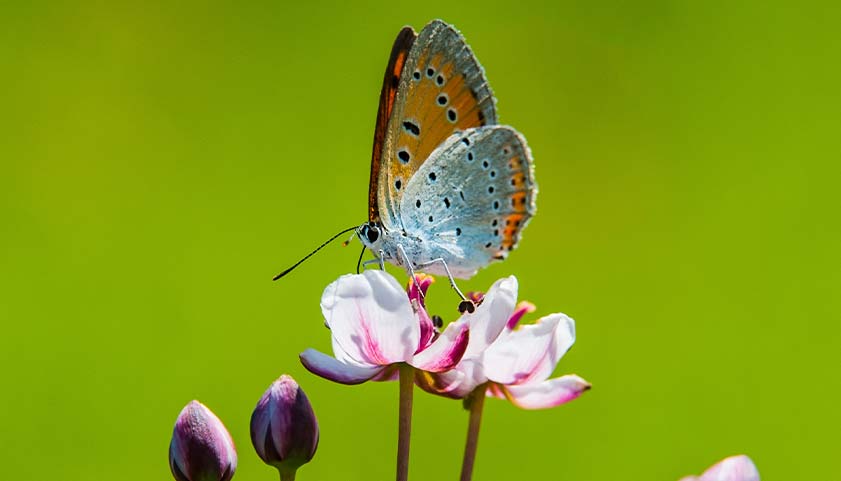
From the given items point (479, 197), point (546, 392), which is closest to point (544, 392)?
point (546, 392)

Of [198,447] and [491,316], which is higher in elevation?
[491,316]

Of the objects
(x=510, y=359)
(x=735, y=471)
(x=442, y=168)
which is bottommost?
(x=735, y=471)

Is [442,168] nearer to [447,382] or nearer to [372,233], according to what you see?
[372,233]

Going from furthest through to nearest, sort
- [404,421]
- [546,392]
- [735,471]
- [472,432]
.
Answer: [546,392]
[472,432]
[404,421]
[735,471]

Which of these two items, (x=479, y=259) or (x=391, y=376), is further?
(x=479, y=259)

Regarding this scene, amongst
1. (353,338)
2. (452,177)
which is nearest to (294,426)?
(353,338)

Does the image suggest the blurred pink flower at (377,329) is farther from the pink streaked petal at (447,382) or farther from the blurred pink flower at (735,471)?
the blurred pink flower at (735,471)

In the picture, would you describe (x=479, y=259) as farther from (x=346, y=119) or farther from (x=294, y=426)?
(x=346, y=119)
